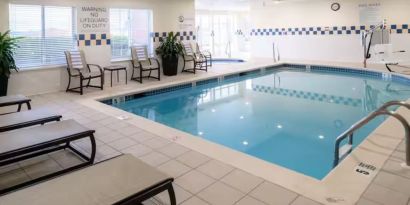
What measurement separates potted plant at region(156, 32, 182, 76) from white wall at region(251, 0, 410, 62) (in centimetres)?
533

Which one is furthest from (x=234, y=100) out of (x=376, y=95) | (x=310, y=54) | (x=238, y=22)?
(x=238, y=22)

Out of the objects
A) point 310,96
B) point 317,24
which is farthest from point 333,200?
point 317,24

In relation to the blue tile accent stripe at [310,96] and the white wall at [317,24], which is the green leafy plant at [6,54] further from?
the white wall at [317,24]

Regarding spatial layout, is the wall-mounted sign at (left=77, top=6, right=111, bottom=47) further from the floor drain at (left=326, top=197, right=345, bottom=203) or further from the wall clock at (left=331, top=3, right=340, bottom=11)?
the wall clock at (left=331, top=3, right=340, bottom=11)

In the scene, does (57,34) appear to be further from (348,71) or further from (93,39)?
(348,71)

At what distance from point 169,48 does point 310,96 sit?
3612 millimetres

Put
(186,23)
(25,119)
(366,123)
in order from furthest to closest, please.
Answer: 1. (186,23)
2. (25,119)
3. (366,123)

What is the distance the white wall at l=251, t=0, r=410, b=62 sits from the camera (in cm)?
931

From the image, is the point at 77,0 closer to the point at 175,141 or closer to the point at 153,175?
the point at 175,141

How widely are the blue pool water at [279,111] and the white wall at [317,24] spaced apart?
2.02 metres

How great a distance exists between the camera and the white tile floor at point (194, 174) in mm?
2289

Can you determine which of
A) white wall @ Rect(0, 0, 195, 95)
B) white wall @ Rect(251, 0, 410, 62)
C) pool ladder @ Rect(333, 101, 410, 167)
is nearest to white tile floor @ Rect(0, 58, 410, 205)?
pool ladder @ Rect(333, 101, 410, 167)

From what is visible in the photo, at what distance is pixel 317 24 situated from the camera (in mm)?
10844

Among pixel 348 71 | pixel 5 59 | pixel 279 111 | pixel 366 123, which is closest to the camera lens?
pixel 366 123
